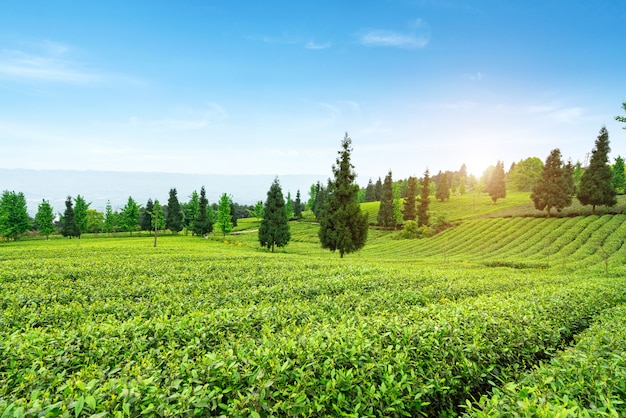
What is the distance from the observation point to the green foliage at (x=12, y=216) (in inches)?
2330

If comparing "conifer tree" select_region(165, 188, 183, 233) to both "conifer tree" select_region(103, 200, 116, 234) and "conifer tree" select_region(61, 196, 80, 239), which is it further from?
"conifer tree" select_region(61, 196, 80, 239)

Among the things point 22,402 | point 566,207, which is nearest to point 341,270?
point 22,402

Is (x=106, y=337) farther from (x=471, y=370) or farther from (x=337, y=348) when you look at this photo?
(x=471, y=370)

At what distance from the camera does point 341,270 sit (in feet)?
49.8

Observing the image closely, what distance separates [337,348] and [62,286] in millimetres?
11393

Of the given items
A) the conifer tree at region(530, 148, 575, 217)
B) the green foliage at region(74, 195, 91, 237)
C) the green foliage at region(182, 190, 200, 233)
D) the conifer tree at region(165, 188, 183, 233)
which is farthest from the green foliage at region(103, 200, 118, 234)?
the conifer tree at region(530, 148, 575, 217)

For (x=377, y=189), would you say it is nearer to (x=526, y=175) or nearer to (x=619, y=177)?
(x=526, y=175)

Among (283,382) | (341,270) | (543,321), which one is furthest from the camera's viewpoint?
(341,270)

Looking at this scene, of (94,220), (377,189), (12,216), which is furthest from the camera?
(377,189)

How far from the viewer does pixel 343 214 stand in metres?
30.2

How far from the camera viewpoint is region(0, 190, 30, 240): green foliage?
5919cm

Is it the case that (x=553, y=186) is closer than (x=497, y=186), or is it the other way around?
(x=553, y=186)

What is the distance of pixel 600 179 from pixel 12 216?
4116 inches

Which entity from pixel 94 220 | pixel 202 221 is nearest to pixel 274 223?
pixel 202 221
